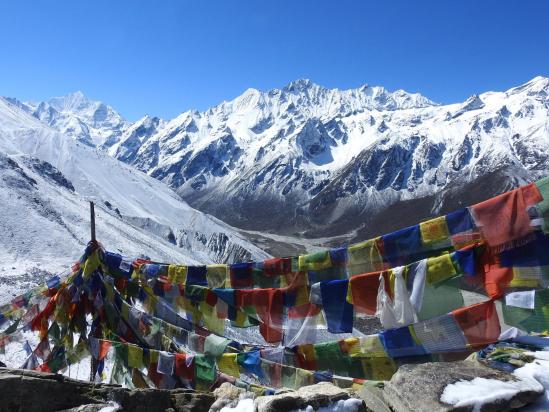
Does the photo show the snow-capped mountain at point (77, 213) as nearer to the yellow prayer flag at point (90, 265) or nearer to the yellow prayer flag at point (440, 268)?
the yellow prayer flag at point (90, 265)

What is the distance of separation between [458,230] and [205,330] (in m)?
5.28

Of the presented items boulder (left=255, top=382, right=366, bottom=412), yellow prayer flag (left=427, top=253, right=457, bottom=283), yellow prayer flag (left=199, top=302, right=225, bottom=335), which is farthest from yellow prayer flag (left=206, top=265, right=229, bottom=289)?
yellow prayer flag (left=427, top=253, right=457, bottom=283)

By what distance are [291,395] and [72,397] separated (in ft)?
9.96

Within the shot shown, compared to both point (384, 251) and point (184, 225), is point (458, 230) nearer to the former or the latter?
point (384, 251)

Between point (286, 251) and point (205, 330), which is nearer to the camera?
point (205, 330)

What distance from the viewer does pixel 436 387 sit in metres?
4.86

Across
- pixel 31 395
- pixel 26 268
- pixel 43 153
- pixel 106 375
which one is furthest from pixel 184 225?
pixel 31 395

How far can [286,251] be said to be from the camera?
579ft

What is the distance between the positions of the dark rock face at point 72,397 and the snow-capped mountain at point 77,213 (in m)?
18.2

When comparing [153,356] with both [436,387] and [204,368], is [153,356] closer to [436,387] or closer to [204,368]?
[204,368]

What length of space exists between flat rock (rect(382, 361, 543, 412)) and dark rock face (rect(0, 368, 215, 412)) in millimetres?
2630

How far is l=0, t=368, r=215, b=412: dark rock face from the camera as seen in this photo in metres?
6.22

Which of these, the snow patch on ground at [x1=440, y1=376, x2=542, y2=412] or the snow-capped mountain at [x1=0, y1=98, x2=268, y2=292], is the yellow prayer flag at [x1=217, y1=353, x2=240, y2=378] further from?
the snow-capped mountain at [x1=0, y1=98, x2=268, y2=292]

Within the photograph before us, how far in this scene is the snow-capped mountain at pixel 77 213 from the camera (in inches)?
1080
